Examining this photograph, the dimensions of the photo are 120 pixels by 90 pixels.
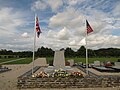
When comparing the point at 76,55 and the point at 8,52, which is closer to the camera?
the point at 76,55

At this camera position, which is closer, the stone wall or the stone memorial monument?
the stone wall

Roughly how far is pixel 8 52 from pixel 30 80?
8154 cm

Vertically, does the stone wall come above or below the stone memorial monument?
below

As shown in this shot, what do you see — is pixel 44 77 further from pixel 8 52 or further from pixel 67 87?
pixel 8 52

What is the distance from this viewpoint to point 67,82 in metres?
11.8

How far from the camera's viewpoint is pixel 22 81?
463 inches

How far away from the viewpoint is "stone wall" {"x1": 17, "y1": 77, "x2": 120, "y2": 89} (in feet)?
38.5

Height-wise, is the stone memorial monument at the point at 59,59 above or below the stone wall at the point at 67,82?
above

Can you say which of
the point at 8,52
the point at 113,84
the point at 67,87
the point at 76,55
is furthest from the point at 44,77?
the point at 8,52

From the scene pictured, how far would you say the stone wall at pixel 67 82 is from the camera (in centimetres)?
1174

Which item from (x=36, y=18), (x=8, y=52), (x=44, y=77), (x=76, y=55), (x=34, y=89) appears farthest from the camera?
(x=8, y=52)

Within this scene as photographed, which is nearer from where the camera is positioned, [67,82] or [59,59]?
[67,82]

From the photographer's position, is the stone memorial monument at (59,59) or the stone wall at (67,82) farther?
the stone memorial monument at (59,59)

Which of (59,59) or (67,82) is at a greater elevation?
(59,59)
